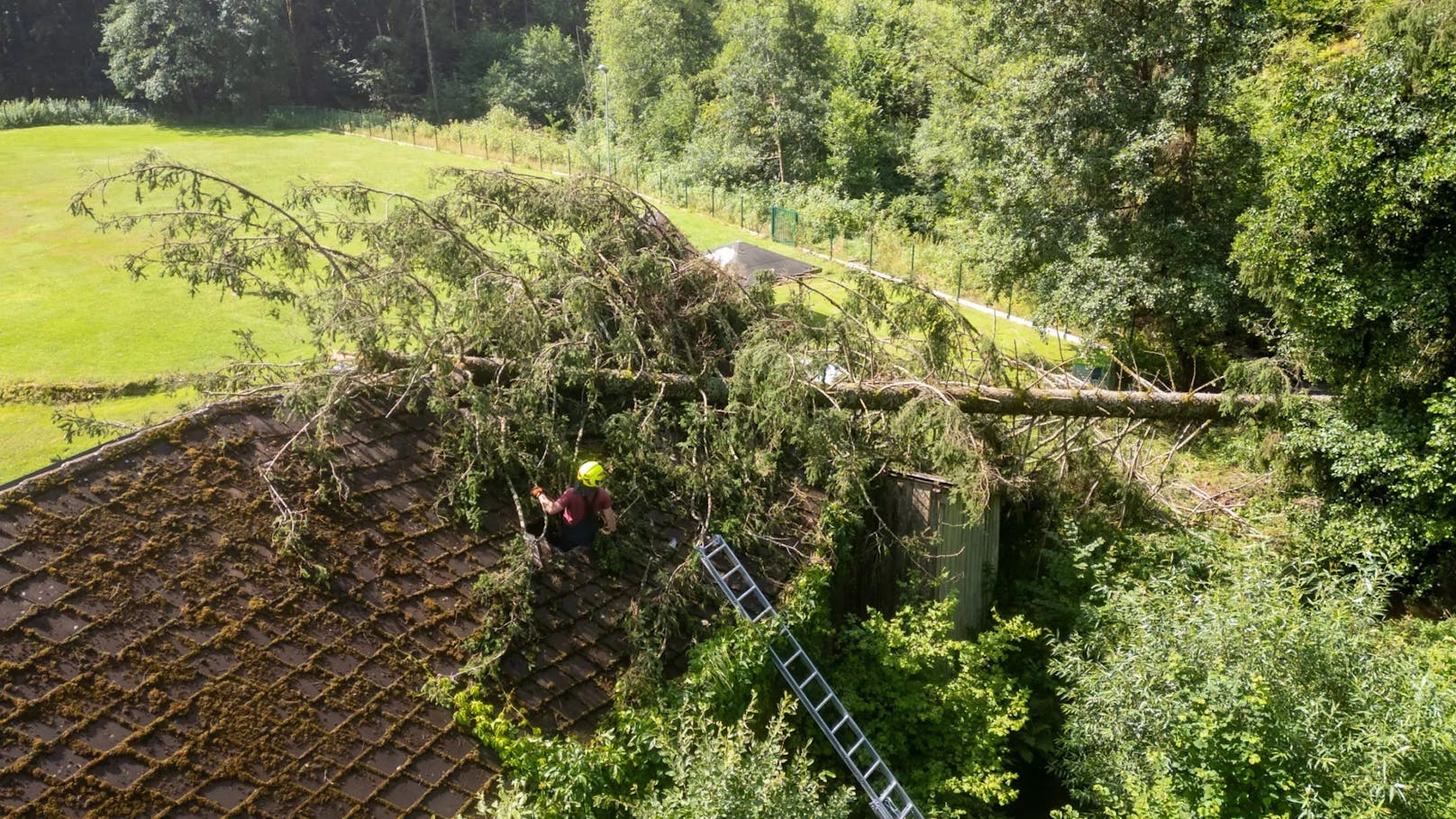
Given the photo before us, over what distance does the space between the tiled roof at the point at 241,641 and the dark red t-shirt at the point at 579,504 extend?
0.39 metres

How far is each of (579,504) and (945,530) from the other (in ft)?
13.6

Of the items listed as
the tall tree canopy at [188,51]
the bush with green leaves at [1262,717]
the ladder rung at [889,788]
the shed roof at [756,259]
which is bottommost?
the ladder rung at [889,788]

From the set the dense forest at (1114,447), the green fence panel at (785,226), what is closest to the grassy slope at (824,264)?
the green fence panel at (785,226)

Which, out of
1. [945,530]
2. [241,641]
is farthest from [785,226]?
[241,641]

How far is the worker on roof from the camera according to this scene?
692 cm

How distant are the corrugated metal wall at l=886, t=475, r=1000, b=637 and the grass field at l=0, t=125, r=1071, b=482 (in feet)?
9.90

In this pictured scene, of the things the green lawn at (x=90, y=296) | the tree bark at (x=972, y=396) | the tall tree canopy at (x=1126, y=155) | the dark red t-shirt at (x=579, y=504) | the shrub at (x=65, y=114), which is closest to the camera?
the dark red t-shirt at (x=579, y=504)

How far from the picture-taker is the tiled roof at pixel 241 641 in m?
4.84

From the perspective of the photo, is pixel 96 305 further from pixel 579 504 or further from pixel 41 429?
pixel 579 504

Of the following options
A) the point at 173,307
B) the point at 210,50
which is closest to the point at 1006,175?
the point at 173,307

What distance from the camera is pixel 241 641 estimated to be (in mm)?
5539

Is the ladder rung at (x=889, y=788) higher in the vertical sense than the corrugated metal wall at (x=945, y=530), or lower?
lower

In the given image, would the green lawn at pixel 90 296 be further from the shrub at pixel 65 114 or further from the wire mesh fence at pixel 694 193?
the wire mesh fence at pixel 694 193

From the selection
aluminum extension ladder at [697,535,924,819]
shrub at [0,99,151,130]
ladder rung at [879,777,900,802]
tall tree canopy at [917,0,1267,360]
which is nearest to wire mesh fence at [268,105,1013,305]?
tall tree canopy at [917,0,1267,360]
